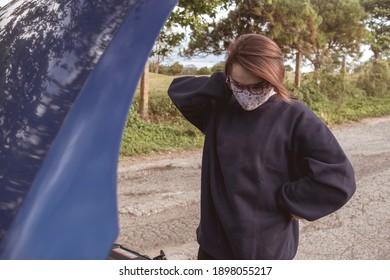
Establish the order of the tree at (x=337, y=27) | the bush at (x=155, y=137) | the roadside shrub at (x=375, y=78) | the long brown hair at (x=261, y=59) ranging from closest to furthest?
the long brown hair at (x=261, y=59) → the bush at (x=155, y=137) → the tree at (x=337, y=27) → the roadside shrub at (x=375, y=78)

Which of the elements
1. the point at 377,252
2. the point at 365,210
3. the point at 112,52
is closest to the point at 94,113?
the point at 112,52

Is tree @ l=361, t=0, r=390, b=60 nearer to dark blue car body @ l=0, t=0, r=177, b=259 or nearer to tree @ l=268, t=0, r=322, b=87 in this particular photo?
tree @ l=268, t=0, r=322, b=87

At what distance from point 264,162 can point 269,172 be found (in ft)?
0.14

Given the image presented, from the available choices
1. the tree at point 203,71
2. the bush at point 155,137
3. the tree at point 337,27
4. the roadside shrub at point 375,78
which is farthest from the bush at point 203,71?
the roadside shrub at point 375,78

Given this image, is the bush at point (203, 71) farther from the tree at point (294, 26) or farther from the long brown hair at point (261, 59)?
the long brown hair at point (261, 59)

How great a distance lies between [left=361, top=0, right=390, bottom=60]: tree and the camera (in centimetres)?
1842

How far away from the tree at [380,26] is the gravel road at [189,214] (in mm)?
11711

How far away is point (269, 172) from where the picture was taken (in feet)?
5.57

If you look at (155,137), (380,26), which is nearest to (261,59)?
(155,137)

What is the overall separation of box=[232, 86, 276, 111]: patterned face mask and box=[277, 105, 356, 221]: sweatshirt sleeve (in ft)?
0.48

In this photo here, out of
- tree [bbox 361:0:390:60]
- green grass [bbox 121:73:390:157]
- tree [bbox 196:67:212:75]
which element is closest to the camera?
green grass [bbox 121:73:390:157]

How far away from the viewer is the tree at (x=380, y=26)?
60.4 feet

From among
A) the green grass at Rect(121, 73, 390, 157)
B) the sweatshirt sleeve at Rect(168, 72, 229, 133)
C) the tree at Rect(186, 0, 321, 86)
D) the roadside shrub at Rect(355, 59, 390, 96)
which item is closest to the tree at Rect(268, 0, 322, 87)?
the tree at Rect(186, 0, 321, 86)

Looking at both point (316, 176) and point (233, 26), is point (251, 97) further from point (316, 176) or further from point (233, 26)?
point (233, 26)
